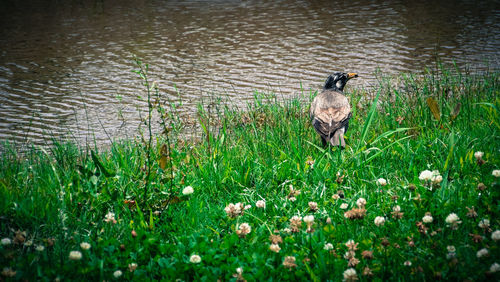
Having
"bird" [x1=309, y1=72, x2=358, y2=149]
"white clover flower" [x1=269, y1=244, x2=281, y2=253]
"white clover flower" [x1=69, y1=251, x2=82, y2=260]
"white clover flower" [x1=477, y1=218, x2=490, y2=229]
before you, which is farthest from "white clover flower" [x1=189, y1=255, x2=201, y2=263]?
"bird" [x1=309, y1=72, x2=358, y2=149]

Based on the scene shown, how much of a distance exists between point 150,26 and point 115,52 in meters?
3.51

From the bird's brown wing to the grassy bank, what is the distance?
397mm

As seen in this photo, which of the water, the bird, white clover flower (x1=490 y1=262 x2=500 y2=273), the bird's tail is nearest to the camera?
white clover flower (x1=490 y1=262 x2=500 y2=273)

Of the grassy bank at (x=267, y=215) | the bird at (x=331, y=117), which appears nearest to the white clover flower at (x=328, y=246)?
the grassy bank at (x=267, y=215)

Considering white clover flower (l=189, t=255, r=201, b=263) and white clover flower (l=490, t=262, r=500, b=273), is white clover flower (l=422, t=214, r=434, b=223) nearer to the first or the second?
white clover flower (l=490, t=262, r=500, b=273)

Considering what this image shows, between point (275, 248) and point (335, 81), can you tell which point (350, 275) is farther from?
point (335, 81)

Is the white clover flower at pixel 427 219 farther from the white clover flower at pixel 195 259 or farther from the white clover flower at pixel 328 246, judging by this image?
the white clover flower at pixel 195 259

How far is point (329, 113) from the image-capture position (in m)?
4.61

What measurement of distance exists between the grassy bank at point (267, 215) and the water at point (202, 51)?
4.80ft

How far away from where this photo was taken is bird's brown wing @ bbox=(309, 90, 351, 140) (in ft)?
14.7

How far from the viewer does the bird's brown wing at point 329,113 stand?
4.47 meters

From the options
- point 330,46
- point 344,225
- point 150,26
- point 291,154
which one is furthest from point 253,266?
point 150,26

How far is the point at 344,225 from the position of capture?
9.42ft

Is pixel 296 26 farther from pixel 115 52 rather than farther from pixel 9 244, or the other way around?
pixel 9 244
